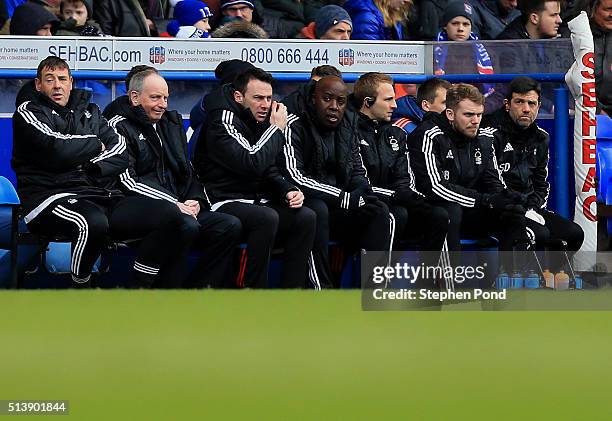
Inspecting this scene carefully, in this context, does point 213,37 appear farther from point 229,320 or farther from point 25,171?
point 229,320

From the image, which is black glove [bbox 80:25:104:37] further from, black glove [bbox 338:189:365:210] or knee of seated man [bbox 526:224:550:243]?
knee of seated man [bbox 526:224:550:243]

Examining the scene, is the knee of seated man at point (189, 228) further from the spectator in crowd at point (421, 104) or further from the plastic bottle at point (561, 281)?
the plastic bottle at point (561, 281)

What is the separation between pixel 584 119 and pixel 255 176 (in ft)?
7.99

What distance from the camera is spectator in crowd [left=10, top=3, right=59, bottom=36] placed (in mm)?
9648

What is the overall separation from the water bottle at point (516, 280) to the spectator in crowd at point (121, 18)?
413cm

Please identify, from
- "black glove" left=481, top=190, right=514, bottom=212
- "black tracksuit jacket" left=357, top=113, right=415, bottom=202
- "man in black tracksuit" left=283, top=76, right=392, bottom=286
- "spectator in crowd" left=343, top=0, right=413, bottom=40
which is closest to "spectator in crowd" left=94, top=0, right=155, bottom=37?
"spectator in crowd" left=343, top=0, right=413, bottom=40

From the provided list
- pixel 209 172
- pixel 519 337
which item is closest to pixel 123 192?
pixel 209 172

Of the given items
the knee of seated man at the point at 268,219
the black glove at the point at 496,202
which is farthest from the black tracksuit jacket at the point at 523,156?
the knee of seated man at the point at 268,219

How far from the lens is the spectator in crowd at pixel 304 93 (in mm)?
8875

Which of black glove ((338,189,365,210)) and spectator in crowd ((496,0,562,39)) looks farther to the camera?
spectator in crowd ((496,0,562,39))

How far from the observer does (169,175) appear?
862 cm

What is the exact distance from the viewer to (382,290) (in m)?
7.58

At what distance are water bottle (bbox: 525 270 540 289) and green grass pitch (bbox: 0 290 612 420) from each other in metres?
1.01

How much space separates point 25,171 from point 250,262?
1543mm
